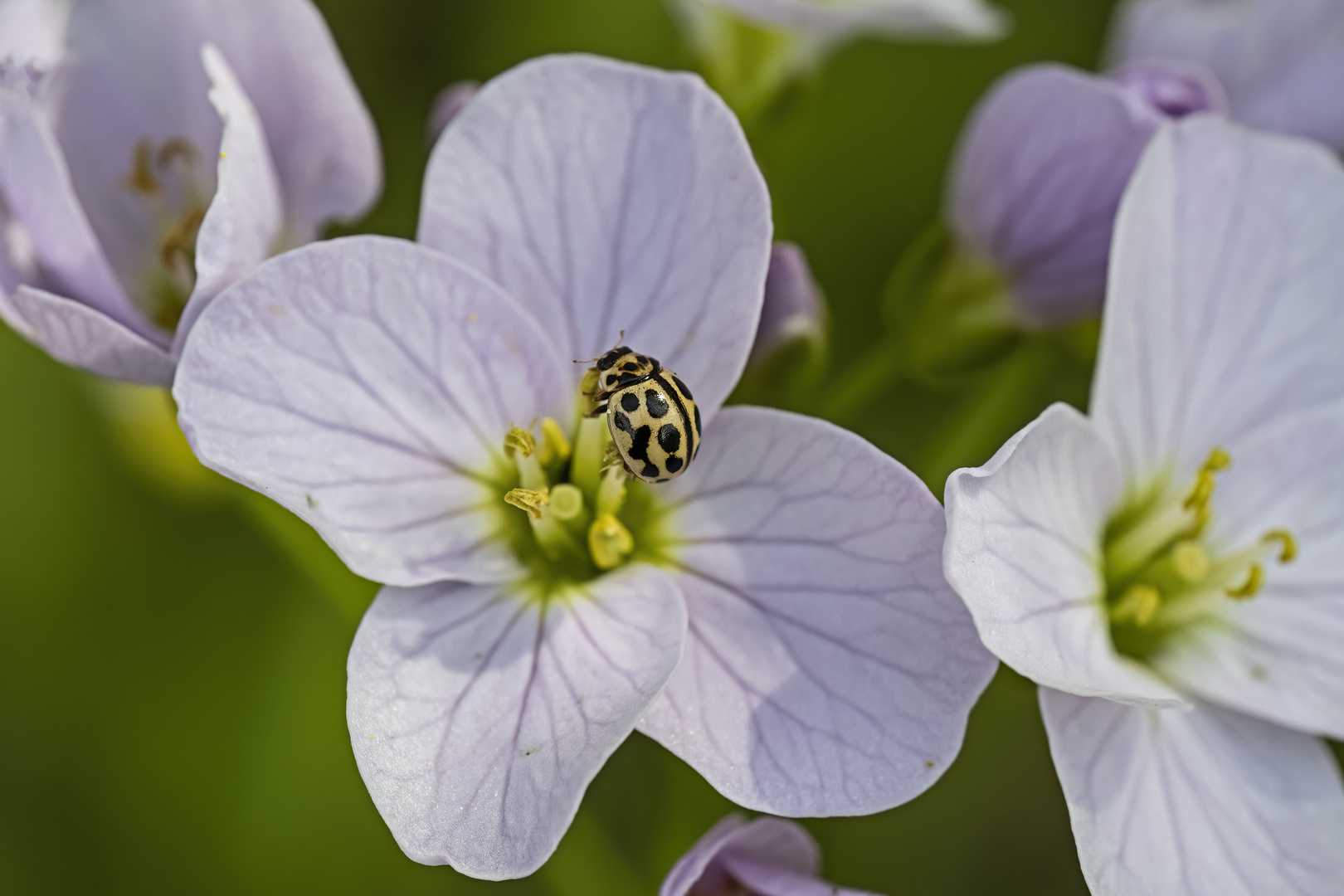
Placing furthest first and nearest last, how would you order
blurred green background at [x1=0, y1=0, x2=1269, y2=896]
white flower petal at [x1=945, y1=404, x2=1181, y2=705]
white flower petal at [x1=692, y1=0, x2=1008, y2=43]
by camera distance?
blurred green background at [x1=0, y1=0, x2=1269, y2=896]
white flower petal at [x1=692, y1=0, x2=1008, y2=43]
white flower petal at [x1=945, y1=404, x2=1181, y2=705]

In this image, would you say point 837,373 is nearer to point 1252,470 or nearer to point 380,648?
point 1252,470

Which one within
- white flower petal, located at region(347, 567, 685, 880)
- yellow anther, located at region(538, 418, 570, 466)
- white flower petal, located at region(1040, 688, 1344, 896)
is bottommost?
white flower petal, located at region(1040, 688, 1344, 896)

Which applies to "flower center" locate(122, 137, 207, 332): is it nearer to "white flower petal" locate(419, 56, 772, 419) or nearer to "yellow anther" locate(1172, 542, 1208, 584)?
"white flower petal" locate(419, 56, 772, 419)

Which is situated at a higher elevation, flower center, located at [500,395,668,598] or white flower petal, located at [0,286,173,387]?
white flower petal, located at [0,286,173,387]

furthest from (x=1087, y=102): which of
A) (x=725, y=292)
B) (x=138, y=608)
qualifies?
(x=138, y=608)

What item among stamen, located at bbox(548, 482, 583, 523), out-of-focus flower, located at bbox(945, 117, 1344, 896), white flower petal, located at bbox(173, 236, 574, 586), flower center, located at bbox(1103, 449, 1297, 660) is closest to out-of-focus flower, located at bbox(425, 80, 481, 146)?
white flower petal, located at bbox(173, 236, 574, 586)

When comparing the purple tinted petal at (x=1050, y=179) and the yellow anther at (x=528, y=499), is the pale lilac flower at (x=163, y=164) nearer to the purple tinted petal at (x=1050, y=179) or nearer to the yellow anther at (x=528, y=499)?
the yellow anther at (x=528, y=499)

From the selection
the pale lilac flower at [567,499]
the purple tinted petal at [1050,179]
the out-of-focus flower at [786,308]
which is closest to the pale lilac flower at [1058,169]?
the purple tinted petal at [1050,179]

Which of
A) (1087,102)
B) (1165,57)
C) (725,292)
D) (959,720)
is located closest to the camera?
(959,720)
